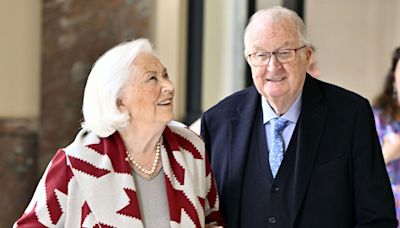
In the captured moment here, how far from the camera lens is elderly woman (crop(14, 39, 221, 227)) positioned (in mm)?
2406

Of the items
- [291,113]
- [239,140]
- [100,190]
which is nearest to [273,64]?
[291,113]

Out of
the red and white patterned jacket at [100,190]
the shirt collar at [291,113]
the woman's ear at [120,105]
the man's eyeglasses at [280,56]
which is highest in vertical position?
the man's eyeglasses at [280,56]

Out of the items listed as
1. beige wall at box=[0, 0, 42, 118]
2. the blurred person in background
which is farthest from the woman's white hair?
beige wall at box=[0, 0, 42, 118]

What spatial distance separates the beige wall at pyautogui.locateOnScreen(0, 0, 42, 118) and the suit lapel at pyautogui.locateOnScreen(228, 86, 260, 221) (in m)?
A: 2.32

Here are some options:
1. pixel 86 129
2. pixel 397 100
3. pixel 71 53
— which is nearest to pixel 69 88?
pixel 71 53

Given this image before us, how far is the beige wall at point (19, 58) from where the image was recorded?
473cm

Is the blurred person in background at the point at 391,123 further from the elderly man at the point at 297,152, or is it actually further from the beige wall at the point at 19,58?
the beige wall at the point at 19,58

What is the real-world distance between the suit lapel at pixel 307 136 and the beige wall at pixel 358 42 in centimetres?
330

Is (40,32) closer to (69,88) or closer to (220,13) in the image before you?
(69,88)

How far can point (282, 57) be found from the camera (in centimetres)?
258

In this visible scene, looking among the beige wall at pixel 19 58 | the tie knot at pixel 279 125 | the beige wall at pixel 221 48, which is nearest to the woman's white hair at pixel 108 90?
the tie knot at pixel 279 125

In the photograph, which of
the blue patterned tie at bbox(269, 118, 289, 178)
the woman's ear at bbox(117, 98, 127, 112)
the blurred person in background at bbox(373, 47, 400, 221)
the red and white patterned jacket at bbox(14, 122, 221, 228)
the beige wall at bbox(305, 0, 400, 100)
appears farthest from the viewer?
the beige wall at bbox(305, 0, 400, 100)

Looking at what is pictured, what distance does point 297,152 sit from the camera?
260 centimetres

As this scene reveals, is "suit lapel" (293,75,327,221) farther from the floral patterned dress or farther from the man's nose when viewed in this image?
the floral patterned dress
